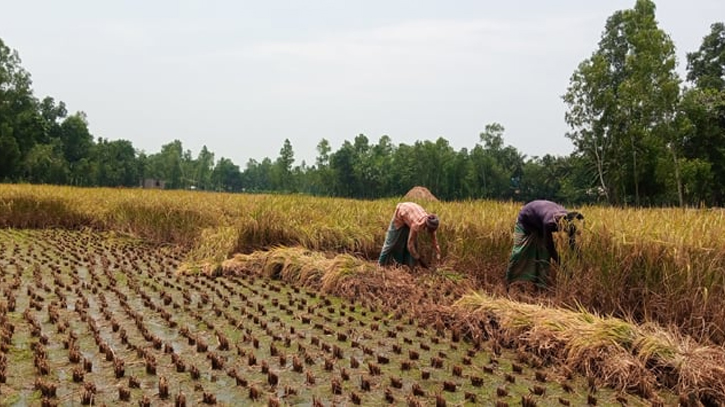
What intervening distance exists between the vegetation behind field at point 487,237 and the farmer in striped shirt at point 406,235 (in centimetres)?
Result: 51

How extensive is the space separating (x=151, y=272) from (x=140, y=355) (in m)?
4.09

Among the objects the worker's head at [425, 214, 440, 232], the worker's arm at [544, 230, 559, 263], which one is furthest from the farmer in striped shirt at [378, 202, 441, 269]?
the worker's arm at [544, 230, 559, 263]

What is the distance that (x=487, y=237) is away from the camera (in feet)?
23.0

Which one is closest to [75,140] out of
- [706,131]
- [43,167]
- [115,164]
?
[115,164]

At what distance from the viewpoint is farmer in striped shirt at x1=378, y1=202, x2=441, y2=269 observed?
697 centimetres

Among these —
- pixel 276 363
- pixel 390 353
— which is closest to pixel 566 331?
pixel 390 353

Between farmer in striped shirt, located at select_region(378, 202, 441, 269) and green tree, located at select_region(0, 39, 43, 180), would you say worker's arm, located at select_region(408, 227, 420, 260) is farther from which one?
green tree, located at select_region(0, 39, 43, 180)

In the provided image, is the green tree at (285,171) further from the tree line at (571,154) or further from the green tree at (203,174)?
the green tree at (203,174)

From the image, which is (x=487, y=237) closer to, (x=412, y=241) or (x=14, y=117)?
(x=412, y=241)

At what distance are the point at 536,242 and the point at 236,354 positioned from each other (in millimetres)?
3785

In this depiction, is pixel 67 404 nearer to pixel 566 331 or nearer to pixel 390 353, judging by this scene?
pixel 390 353

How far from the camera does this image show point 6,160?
3525cm

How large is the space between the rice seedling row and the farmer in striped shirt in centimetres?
101

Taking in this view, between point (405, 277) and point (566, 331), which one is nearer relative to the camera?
point (566, 331)
